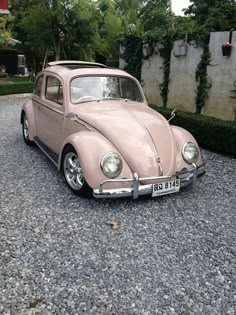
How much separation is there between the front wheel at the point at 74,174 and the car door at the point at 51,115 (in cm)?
55

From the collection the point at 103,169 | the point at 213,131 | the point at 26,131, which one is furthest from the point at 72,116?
the point at 213,131

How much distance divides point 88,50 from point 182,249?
48.5 feet

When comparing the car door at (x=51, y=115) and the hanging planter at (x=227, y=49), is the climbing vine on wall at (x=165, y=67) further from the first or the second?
the car door at (x=51, y=115)

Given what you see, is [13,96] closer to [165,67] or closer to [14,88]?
[14,88]

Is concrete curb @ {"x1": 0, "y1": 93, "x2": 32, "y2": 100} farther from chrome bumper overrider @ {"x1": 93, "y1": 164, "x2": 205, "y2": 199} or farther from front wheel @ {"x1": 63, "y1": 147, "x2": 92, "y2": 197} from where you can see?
chrome bumper overrider @ {"x1": 93, "y1": 164, "x2": 205, "y2": 199}

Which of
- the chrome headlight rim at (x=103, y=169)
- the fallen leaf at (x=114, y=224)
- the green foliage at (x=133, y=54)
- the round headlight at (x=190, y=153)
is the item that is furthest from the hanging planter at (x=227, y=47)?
the fallen leaf at (x=114, y=224)

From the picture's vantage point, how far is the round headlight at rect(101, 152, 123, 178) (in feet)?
12.1

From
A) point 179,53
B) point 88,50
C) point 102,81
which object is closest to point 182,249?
point 102,81

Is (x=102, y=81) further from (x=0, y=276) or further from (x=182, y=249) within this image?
(x=0, y=276)

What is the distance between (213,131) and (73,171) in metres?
3.07

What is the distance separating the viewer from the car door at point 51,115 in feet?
15.9

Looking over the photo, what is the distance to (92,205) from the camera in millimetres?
3924

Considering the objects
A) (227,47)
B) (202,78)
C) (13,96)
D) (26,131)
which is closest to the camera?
(26,131)

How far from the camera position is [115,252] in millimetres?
3029
